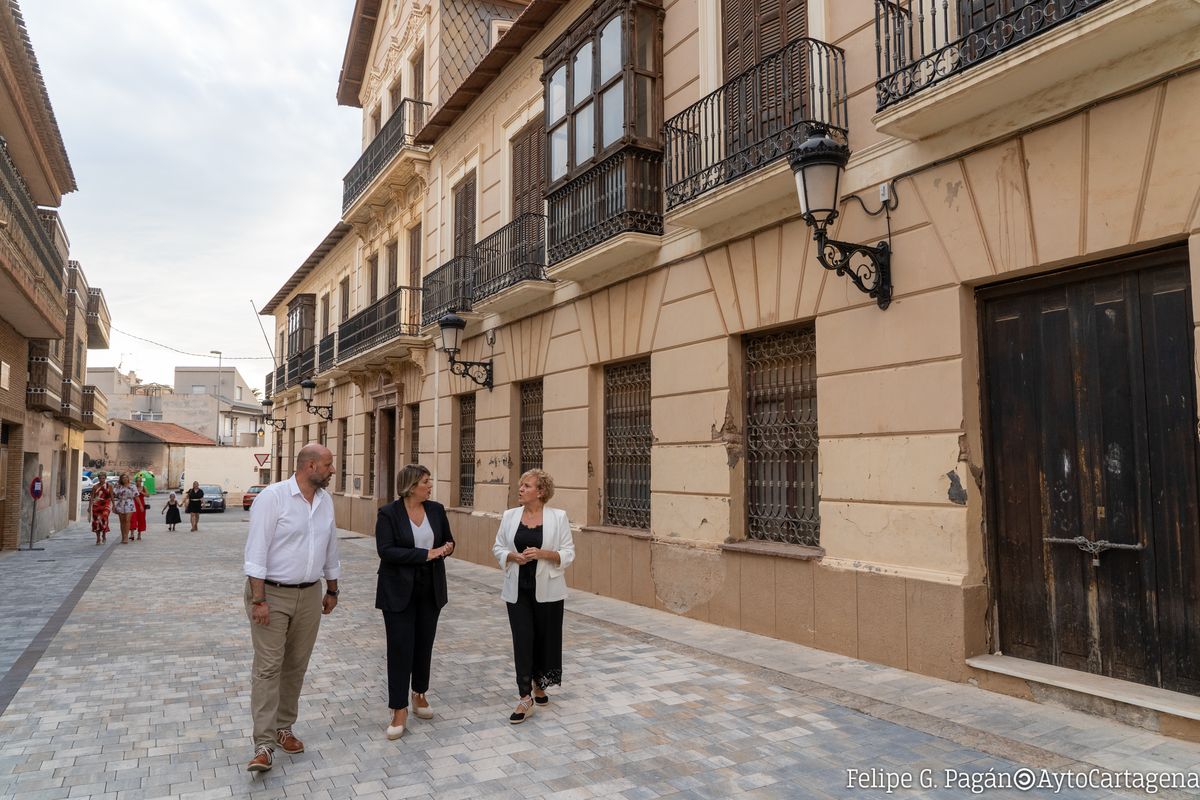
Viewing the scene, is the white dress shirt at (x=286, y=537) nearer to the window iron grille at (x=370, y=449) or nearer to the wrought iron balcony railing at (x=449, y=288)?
the wrought iron balcony railing at (x=449, y=288)

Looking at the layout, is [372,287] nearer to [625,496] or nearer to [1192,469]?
[625,496]

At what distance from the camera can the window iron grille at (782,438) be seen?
725cm

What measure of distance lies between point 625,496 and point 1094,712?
583 centimetres

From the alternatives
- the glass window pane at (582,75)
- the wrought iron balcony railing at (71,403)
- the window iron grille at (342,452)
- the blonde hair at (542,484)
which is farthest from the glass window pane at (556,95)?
the wrought iron balcony railing at (71,403)

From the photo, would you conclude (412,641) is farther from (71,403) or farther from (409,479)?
(71,403)

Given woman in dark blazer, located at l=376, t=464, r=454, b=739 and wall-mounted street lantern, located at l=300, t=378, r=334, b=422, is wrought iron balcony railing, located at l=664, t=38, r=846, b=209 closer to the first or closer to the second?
woman in dark blazer, located at l=376, t=464, r=454, b=739

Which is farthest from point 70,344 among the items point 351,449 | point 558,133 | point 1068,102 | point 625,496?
point 1068,102

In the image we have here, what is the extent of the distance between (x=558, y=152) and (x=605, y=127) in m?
1.37

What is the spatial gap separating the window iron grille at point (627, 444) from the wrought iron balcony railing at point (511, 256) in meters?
2.15

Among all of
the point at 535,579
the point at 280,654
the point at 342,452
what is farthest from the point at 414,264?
the point at 280,654

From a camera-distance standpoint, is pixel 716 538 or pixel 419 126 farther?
pixel 419 126

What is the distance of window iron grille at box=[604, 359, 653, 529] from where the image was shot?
9.60 m

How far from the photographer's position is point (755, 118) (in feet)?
24.7

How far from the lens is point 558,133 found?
36.1 ft
